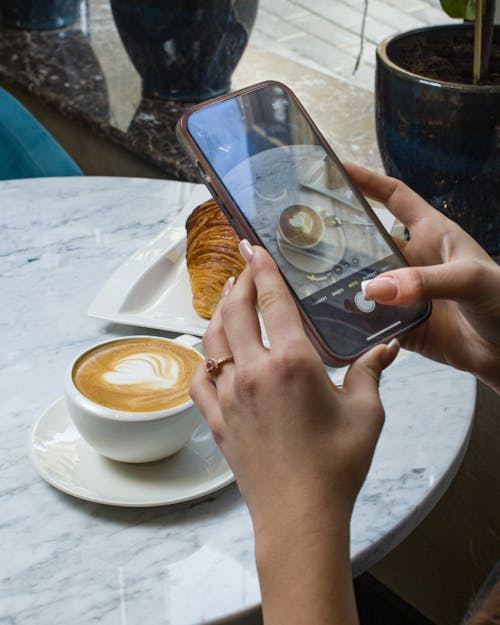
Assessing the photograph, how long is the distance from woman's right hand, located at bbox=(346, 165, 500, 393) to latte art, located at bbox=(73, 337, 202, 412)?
20 cm

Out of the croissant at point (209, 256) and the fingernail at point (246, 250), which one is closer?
the fingernail at point (246, 250)

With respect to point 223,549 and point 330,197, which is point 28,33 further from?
point 223,549

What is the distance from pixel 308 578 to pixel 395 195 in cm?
36

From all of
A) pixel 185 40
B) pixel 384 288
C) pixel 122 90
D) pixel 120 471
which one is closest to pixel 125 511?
pixel 120 471

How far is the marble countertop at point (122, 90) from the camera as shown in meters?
1.71

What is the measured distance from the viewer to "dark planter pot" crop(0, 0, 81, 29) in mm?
2213

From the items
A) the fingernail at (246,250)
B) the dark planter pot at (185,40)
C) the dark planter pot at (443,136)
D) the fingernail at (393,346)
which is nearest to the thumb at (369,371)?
the fingernail at (393,346)

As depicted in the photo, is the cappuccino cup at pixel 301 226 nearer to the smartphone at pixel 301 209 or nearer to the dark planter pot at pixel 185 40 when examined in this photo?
the smartphone at pixel 301 209

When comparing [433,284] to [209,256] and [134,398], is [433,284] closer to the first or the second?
[134,398]

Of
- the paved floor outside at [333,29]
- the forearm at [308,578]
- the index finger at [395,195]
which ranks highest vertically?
the index finger at [395,195]

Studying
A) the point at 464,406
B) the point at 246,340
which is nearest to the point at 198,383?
the point at 246,340

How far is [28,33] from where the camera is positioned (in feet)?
7.36

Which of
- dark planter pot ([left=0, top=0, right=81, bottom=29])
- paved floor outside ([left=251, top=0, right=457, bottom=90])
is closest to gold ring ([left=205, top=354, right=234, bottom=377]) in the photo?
paved floor outside ([left=251, top=0, right=457, bottom=90])

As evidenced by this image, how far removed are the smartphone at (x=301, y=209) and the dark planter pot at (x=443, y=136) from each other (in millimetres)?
413
